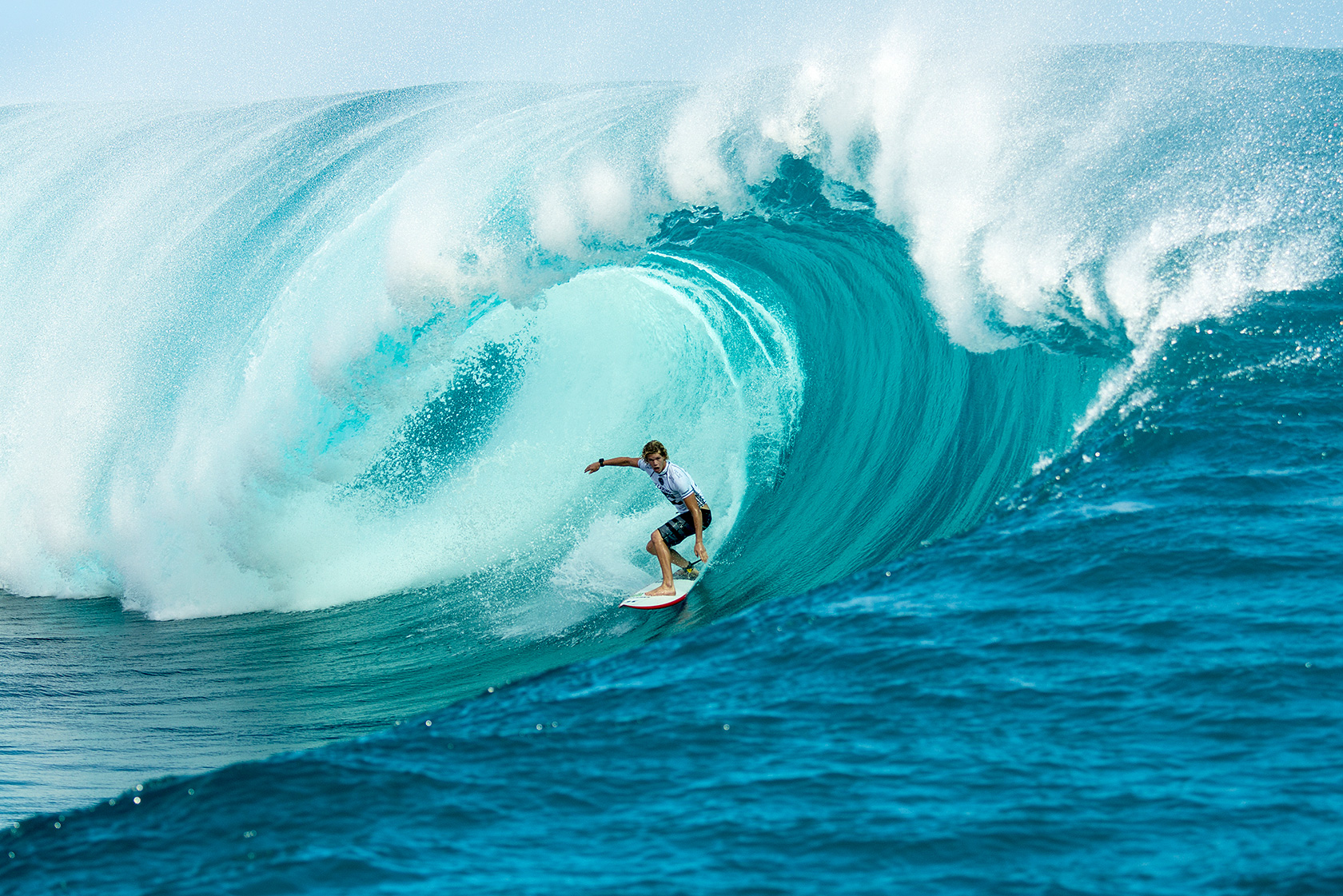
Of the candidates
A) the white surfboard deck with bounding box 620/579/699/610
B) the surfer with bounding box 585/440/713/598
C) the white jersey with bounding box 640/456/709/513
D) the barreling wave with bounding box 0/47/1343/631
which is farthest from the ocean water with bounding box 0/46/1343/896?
the white jersey with bounding box 640/456/709/513

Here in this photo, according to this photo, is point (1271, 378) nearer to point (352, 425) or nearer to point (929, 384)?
point (929, 384)

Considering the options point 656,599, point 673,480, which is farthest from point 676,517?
point 656,599

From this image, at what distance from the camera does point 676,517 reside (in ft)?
27.2

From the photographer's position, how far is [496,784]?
15.6ft

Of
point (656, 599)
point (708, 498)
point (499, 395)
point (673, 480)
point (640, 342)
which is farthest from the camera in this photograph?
point (640, 342)

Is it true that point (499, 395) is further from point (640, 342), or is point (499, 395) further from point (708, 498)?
point (708, 498)

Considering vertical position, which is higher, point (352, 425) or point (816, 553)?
point (352, 425)

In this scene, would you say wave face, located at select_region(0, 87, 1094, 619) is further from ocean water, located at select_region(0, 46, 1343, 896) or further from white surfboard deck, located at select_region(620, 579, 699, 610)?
white surfboard deck, located at select_region(620, 579, 699, 610)

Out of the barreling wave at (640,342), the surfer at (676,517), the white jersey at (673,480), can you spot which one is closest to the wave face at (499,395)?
the barreling wave at (640,342)

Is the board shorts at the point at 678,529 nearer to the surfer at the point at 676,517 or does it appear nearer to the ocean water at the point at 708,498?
the surfer at the point at 676,517

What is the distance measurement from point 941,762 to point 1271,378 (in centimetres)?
564

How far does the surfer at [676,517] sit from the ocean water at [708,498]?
1.14ft

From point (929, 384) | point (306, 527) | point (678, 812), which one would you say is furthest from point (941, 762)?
point (306, 527)

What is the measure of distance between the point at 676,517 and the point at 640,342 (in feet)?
13.7
